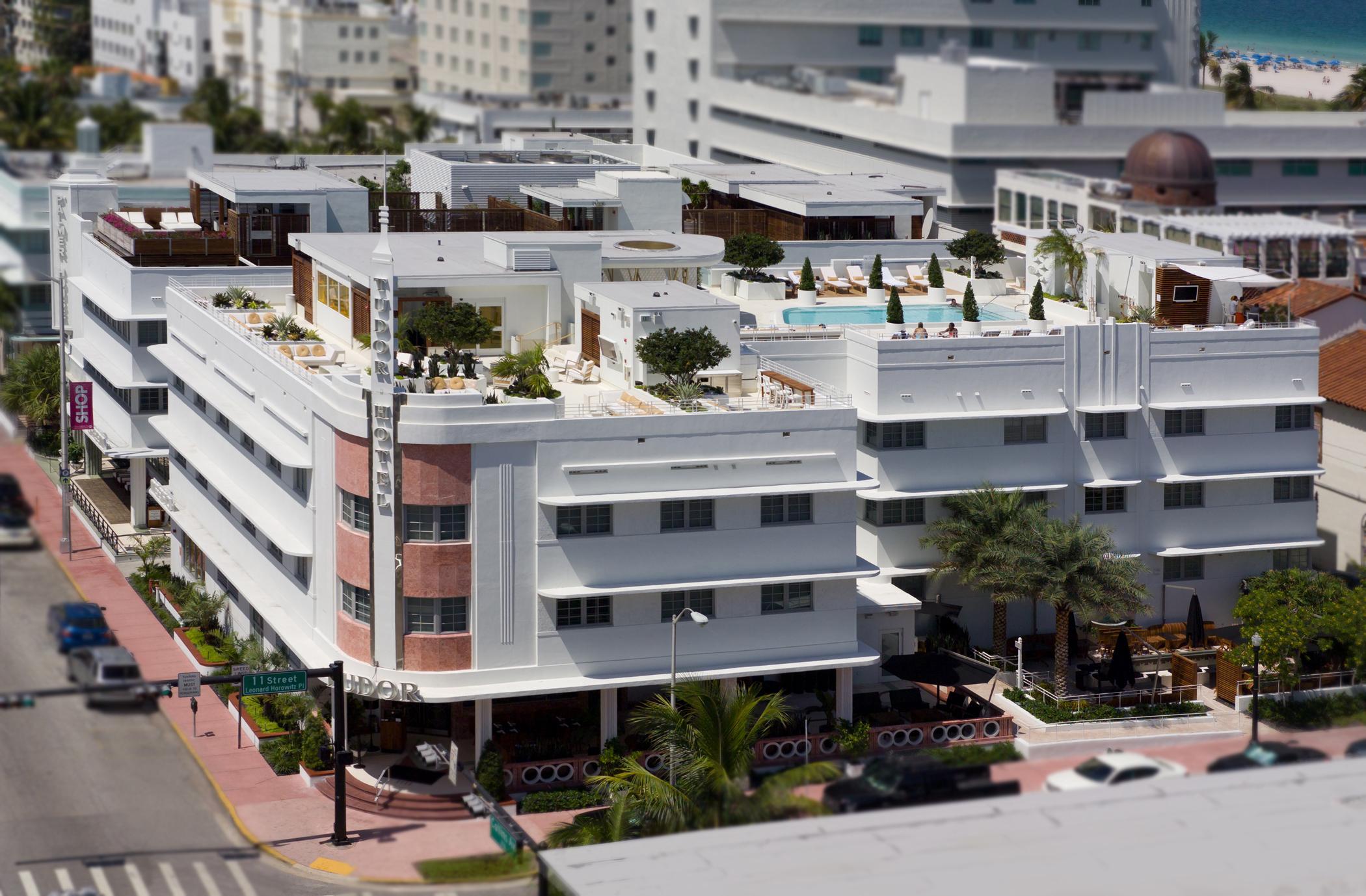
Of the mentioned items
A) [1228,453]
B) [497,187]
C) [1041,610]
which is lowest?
[1041,610]

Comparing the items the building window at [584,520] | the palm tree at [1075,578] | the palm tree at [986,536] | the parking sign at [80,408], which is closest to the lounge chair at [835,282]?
the palm tree at [986,536]

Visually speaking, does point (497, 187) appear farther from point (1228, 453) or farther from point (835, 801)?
point (835, 801)

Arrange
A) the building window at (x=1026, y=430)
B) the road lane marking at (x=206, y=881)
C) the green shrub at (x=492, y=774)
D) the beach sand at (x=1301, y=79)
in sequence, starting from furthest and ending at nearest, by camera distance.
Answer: the building window at (x=1026, y=430) → the green shrub at (x=492, y=774) → the beach sand at (x=1301, y=79) → the road lane marking at (x=206, y=881)

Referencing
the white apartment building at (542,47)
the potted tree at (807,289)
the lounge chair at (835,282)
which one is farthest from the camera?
the white apartment building at (542,47)

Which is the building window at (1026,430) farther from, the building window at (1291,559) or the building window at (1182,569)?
the building window at (1291,559)

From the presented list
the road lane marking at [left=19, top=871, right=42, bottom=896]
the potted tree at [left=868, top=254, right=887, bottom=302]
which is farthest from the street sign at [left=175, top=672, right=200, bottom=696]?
the potted tree at [left=868, top=254, right=887, bottom=302]

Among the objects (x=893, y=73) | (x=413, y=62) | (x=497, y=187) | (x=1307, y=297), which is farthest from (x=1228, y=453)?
(x=413, y=62)

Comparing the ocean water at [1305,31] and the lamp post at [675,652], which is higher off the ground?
the ocean water at [1305,31]

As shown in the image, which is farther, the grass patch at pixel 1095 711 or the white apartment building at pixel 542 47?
the white apartment building at pixel 542 47
